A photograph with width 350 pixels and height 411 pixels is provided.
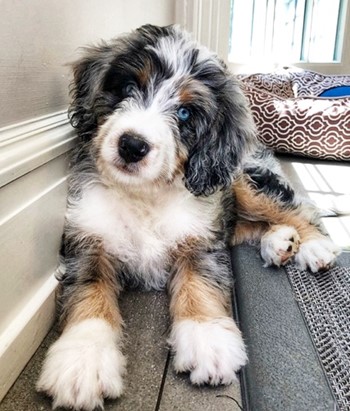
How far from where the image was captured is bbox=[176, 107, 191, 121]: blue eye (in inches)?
54.1

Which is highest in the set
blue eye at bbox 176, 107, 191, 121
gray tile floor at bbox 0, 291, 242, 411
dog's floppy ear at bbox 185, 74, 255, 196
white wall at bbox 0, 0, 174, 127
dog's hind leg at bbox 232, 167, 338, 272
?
white wall at bbox 0, 0, 174, 127

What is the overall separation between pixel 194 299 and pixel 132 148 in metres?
0.45

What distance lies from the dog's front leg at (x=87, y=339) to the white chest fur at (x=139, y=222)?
0.06 metres

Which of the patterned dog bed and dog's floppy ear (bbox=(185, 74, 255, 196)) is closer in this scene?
dog's floppy ear (bbox=(185, 74, 255, 196))

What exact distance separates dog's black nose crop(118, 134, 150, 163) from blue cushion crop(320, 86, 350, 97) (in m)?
3.12

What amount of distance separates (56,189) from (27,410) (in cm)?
62

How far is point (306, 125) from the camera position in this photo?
3.34 m

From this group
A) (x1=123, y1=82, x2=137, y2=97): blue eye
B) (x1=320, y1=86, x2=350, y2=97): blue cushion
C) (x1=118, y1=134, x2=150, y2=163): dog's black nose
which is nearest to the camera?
(x1=118, y1=134, x2=150, y2=163): dog's black nose

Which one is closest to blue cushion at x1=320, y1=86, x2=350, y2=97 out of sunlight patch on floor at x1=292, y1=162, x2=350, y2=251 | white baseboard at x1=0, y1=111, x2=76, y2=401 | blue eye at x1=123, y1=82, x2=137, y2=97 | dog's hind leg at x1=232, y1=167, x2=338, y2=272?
sunlight patch on floor at x1=292, y1=162, x2=350, y2=251

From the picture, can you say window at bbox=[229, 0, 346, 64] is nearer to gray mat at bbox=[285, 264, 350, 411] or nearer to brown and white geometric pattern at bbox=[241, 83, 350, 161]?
brown and white geometric pattern at bbox=[241, 83, 350, 161]

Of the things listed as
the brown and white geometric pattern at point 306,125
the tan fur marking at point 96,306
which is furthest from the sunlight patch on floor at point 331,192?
the tan fur marking at point 96,306

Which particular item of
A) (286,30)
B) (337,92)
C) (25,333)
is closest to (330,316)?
(25,333)

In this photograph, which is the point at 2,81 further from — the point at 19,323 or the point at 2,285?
the point at 19,323

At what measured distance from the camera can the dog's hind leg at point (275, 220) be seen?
175 centimetres
